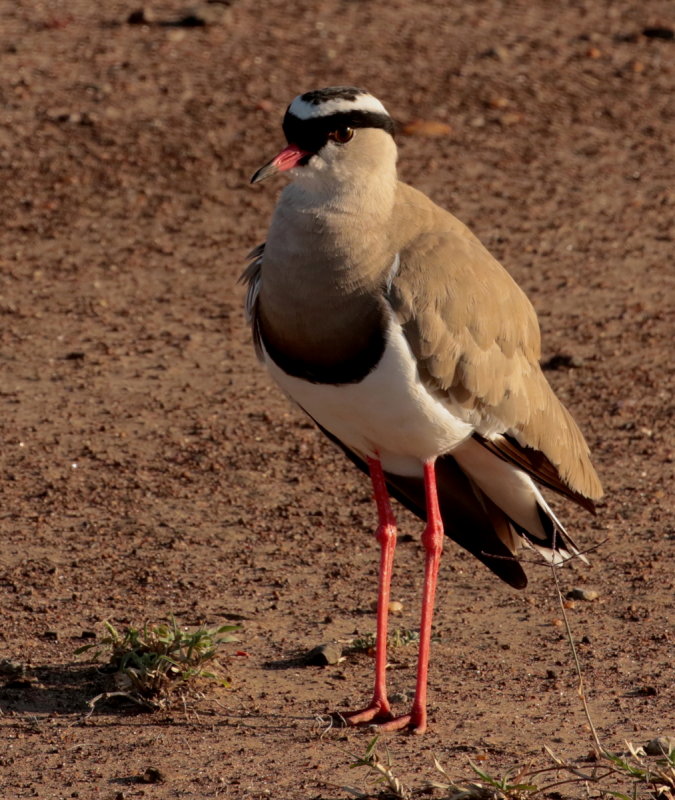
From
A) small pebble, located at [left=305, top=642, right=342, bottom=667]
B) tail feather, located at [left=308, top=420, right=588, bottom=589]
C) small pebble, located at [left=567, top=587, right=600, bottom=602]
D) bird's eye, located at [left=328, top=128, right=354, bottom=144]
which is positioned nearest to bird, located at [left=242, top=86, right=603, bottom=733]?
bird's eye, located at [left=328, top=128, right=354, bottom=144]

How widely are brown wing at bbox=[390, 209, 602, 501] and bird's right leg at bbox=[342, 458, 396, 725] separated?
1.37ft

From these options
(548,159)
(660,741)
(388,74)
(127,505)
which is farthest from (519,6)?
(660,741)

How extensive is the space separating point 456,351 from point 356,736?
1.27 metres

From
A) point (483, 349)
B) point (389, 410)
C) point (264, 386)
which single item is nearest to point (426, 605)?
point (389, 410)

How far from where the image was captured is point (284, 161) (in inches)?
179

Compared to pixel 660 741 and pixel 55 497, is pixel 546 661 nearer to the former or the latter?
pixel 660 741

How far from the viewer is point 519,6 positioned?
1179cm

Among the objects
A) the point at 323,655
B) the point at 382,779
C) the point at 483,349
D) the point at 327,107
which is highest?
the point at 327,107

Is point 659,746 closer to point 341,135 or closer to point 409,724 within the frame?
point 409,724

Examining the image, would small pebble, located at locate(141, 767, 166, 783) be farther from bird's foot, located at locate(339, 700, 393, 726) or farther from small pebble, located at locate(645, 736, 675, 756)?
small pebble, located at locate(645, 736, 675, 756)

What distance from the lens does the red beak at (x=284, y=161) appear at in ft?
14.9

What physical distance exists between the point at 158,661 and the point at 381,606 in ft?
2.51

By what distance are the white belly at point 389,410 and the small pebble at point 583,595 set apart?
1.10 m

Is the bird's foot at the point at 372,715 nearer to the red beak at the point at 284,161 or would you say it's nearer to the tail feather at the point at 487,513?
the tail feather at the point at 487,513
